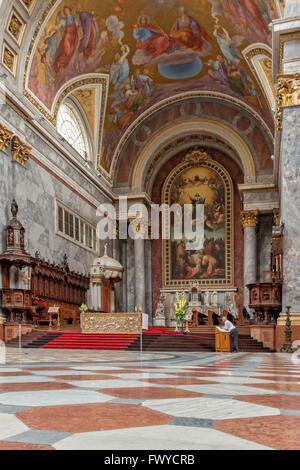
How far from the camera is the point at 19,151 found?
55.1 ft

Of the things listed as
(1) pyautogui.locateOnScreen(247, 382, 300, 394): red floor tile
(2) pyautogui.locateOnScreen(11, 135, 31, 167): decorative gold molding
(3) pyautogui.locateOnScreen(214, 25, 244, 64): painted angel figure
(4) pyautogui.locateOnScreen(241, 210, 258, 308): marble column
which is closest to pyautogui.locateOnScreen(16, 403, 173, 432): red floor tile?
(1) pyautogui.locateOnScreen(247, 382, 300, 394): red floor tile

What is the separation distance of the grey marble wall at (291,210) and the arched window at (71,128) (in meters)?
10.7

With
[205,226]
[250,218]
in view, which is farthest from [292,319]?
[205,226]

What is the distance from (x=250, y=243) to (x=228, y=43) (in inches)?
359

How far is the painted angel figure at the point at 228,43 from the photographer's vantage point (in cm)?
2026

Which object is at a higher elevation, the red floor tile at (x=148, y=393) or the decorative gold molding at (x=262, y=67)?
the decorative gold molding at (x=262, y=67)

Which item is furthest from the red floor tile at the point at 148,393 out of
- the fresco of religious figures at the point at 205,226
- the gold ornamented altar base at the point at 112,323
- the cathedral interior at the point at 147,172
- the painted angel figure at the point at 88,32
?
the fresco of religious figures at the point at 205,226

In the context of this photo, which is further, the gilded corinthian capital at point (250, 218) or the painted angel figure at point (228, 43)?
the gilded corinthian capital at point (250, 218)

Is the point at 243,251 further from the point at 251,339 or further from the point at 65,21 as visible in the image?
the point at 65,21

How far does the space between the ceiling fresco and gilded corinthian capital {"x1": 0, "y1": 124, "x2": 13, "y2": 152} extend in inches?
108

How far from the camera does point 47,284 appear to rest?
18.7m

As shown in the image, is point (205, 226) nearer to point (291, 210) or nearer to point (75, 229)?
point (75, 229)

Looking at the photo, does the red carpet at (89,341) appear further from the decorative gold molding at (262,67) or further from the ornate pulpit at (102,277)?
the decorative gold molding at (262,67)

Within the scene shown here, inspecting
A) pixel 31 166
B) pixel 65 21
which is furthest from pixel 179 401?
pixel 65 21
